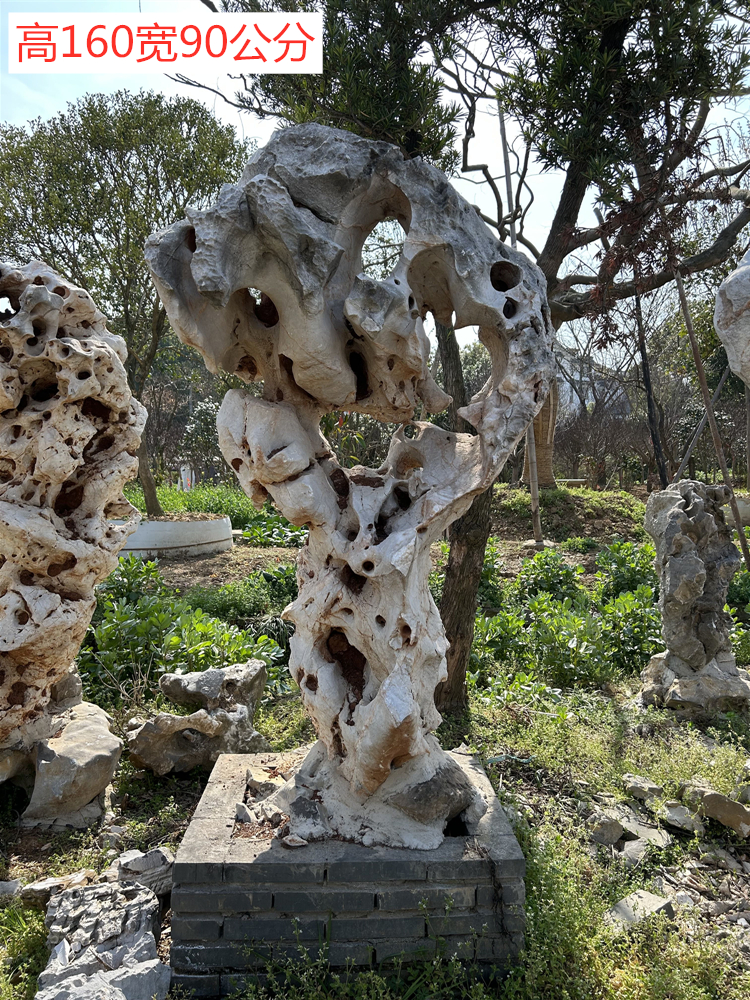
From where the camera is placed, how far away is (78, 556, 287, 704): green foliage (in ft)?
17.8

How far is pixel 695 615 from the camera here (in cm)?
567

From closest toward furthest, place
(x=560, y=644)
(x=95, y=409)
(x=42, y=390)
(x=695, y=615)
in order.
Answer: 1. (x=42, y=390)
2. (x=95, y=409)
3. (x=695, y=615)
4. (x=560, y=644)

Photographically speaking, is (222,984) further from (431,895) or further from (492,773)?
(492,773)

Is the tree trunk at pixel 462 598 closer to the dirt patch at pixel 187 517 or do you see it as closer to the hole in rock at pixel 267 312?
the hole in rock at pixel 267 312

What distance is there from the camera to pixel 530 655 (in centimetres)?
635

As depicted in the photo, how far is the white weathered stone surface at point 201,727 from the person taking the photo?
445cm

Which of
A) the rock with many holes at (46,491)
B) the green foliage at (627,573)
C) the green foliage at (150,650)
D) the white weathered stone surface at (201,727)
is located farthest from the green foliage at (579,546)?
the rock with many holes at (46,491)

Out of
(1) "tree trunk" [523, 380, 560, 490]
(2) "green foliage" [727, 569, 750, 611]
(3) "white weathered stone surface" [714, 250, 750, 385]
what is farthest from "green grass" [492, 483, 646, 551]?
(3) "white weathered stone surface" [714, 250, 750, 385]

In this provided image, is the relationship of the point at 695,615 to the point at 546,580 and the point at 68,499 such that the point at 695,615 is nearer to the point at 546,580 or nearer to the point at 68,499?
the point at 546,580

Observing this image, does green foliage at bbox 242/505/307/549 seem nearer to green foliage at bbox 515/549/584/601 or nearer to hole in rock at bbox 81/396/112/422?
green foliage at bbox 515/549/584/601

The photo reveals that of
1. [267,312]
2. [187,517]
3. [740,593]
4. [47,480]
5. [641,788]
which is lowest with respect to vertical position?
[641,788]

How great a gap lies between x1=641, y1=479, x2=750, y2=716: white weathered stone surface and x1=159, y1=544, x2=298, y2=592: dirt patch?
459 centimetres

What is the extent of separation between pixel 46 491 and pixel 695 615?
4831 millimetres

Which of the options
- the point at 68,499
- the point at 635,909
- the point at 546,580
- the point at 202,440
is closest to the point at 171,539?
the point at 546,580
